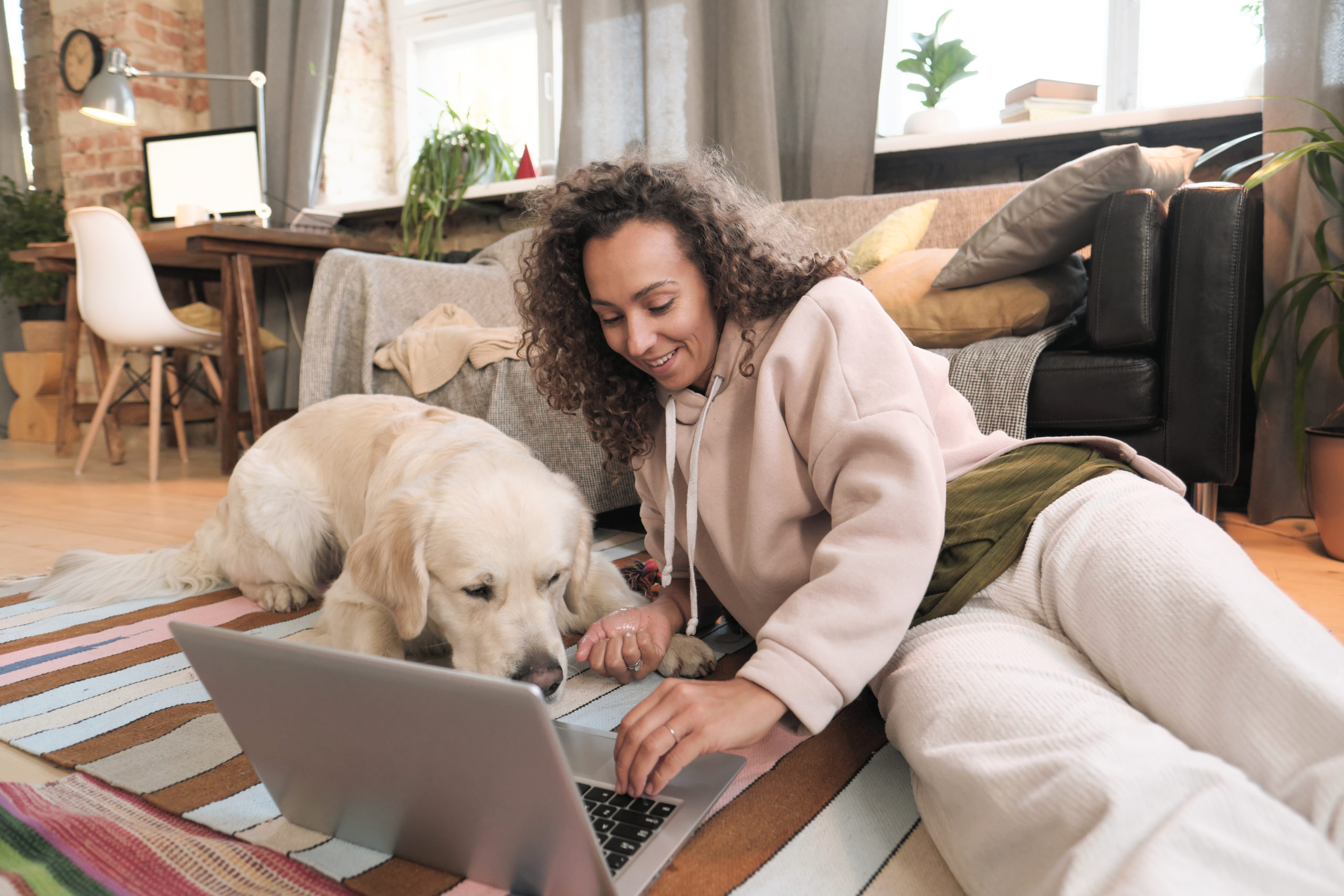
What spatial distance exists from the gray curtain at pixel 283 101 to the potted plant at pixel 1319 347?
168 inches

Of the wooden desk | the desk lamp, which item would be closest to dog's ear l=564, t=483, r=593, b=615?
the wooden desk

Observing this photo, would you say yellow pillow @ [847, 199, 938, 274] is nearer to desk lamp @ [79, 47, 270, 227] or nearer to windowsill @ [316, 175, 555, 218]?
windowsill @ [316, 175, 555, 218]

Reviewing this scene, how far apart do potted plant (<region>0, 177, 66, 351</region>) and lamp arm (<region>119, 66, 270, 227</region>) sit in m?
1.35

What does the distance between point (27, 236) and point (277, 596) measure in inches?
190

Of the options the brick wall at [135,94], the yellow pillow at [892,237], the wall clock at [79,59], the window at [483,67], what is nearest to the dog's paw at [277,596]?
the yellow pillow at [892,237]

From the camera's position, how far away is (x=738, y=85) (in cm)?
345

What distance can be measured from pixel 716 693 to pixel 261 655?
17.2 inches

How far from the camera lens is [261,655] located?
756 mm

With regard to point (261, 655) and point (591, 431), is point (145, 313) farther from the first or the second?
point (261, 655)

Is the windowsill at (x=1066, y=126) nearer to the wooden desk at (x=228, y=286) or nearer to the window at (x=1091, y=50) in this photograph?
the window at (x=1091, y=50)

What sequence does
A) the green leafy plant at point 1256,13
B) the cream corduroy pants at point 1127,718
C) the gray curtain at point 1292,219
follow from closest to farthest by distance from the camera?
the cream corduroy pants at point 1127,718, the gray curtain at point 1292,219, the green leafy plant at point 1256,13

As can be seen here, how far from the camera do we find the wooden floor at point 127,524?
183 centimetres

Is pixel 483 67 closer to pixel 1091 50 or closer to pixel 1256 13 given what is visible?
pixel 1091 50

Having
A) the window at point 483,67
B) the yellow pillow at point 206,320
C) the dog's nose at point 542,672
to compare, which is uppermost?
the window at point 483,67
